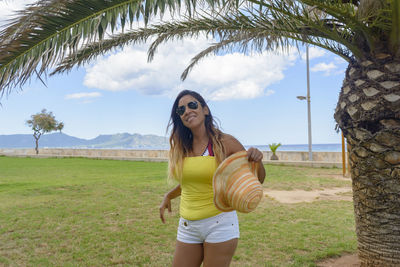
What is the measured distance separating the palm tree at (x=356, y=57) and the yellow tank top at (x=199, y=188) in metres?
1.93

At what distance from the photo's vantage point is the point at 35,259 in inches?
183

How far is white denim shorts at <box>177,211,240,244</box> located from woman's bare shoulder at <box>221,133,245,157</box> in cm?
42

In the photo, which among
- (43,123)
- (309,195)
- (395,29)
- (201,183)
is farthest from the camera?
(43,123)

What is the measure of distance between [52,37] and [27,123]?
40311 mm

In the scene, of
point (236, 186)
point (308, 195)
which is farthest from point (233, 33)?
point (308, 195)

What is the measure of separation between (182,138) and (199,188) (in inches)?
17.6

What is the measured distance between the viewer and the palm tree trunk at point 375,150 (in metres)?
3.36

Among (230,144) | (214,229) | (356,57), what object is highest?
(356,57)

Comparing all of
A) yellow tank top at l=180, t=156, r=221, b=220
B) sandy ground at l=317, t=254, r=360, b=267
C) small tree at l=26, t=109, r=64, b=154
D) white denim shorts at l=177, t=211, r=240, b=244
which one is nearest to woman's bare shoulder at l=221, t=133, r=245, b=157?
yellow tank top at l=180, t=156, r=221, b=220

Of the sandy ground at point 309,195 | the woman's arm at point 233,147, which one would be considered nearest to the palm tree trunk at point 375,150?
the woman's arm at point 233,147

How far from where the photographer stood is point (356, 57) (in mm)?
3752

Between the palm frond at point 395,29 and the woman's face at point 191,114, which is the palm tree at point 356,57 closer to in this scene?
the palm frond at point 395,29

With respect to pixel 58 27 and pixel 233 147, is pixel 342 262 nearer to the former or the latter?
pixel 233 147

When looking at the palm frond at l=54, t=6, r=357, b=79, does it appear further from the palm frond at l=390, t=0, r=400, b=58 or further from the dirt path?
the dirt path
